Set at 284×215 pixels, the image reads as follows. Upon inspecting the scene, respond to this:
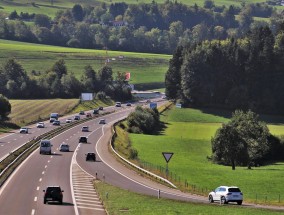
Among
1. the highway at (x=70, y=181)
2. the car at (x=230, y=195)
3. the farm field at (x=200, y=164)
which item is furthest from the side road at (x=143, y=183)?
the farm field at (x=200, y=164)

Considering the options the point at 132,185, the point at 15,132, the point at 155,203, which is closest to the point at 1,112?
the point at 15,132

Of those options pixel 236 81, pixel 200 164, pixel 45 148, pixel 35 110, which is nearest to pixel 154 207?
pixel 45 148

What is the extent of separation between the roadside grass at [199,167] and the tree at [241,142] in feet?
6.51

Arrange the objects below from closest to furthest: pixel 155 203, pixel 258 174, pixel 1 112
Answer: pixel 155 203, pixel 258 174, pixel 1 112

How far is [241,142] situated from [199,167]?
945 cm

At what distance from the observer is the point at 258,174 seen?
84.2 m

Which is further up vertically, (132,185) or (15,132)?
(132,185)

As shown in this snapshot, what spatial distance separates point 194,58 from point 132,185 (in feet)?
435

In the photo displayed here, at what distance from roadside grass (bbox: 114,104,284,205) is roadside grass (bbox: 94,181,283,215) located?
893cm

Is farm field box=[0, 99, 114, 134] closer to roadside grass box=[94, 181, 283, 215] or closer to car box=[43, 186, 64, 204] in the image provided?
roadside grass box=[94, 181, 283, 215]

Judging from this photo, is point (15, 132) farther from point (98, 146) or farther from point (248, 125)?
point (248, 125)

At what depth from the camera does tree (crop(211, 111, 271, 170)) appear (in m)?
97.7

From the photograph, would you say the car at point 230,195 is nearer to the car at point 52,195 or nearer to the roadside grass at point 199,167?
the roadside grass at point 199,167

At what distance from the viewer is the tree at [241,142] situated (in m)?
97.7
